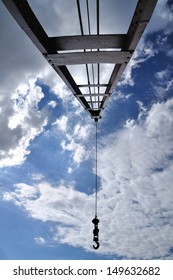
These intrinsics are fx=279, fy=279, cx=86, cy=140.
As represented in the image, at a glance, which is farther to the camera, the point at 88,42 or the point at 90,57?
the point at 90,57

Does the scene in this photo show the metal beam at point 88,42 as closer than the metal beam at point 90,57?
Yes

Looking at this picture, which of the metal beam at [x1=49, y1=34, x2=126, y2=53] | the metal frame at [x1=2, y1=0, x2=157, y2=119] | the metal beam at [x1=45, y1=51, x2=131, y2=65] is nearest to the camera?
the metal frame at [x1=2, y1=0, x2=157, y2=119]

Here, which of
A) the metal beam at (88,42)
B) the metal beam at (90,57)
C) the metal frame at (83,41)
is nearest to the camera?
the metal frame at (83,41)

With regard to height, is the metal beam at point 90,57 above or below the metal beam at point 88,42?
below

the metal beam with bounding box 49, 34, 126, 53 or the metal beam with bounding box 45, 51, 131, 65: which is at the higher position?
the metal beam with bounding box 49, 34, 126, 53

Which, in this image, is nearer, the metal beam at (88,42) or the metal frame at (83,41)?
the metal frame at (83,41)

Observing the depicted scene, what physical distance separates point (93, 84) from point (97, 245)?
17.7 feet

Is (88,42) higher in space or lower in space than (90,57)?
higher

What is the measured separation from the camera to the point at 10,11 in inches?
198

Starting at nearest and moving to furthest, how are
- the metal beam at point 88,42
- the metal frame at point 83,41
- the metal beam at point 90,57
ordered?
the metal frame at point 83,41 → the metal beam at point 88,42 → the metal beam at point 90,57

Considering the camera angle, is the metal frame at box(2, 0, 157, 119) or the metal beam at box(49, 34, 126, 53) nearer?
the metal frame at box(2, 0, 157, 119)

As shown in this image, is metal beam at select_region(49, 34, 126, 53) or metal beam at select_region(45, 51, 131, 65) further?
metal beam at select_region(45, 51, 131, 65)

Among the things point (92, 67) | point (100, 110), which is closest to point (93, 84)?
point (92, 67)

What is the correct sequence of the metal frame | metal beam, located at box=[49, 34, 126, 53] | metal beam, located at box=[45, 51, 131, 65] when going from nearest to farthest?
the metal frame, metal beam, located at box=[49, 34, 126, 53], metal beam, located at box=[45, 51, 131, 65]
